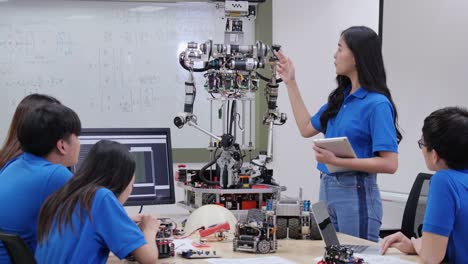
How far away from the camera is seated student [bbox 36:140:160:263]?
1.64 metres

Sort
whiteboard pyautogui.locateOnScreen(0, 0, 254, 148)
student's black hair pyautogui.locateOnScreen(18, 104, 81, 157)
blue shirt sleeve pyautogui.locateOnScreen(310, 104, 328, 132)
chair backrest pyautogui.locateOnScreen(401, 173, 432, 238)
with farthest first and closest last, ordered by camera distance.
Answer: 1. whiteboard pyautogui.locateOnScreen(0, 0, 254, 148)
2. chair backrest pyautogui.locateOnScreen(401, 173, 432, 238)
3. blue shirt sleeve pyautogui.locateOnScreen(310, 104, 328, 132)
4. student's black hair pyautogui.locateOnScreen(18, 104, 81, 157)

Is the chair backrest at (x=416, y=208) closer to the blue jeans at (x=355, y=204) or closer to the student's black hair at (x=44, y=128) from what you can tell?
the blue jeans at (x=355, y=204)

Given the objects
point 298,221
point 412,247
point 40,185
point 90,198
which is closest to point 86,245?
point 90,198

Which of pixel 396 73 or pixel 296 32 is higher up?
pixel 296 32

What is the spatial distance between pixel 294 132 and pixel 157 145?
2531 mm

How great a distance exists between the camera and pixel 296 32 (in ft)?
15.9

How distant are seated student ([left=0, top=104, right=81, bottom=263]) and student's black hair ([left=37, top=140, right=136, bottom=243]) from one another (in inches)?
5.6

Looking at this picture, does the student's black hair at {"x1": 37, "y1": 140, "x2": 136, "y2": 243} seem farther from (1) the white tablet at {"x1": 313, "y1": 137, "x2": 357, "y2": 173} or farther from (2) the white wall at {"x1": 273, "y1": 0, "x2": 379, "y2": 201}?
(2) the white wall at {"x1": 273, "y1": 0, "x2": 379, "y2": 201}

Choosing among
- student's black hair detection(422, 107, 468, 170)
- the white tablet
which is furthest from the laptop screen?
student's black hair detection(422, 107, 468, 170)

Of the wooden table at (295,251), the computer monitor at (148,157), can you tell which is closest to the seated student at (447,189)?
the wooden table at (295,251)

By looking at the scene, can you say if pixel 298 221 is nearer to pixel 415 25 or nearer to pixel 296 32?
pixel 415 25

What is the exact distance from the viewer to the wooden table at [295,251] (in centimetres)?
197

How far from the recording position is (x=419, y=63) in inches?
165

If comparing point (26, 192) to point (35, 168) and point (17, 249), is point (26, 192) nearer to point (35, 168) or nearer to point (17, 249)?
point (35, 168)
